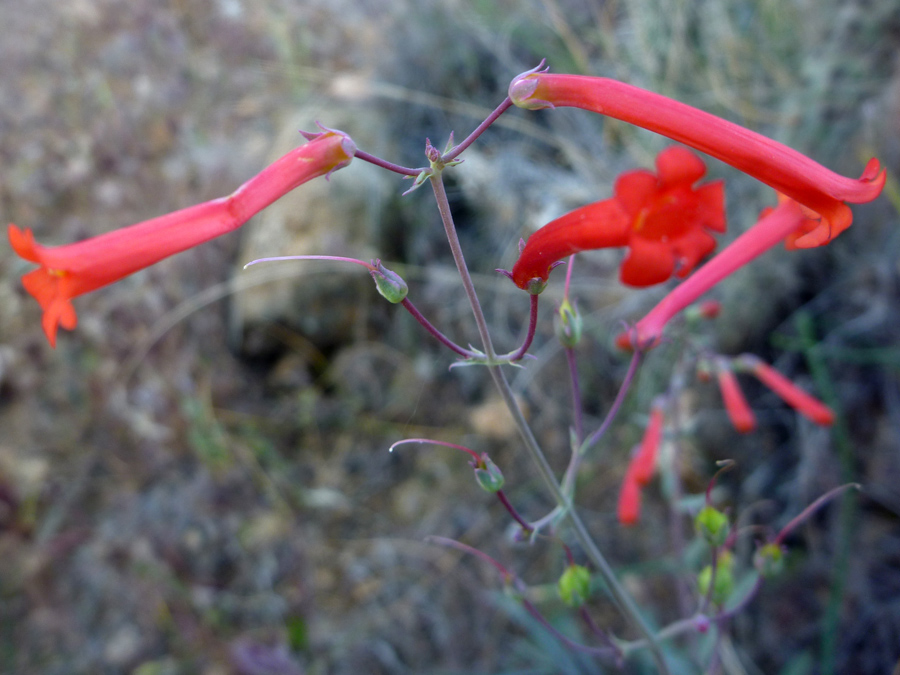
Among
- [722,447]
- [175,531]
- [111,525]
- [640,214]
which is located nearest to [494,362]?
[640,214]

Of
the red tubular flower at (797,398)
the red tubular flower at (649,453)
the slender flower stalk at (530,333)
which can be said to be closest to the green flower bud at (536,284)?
the slender flower stalk at (530,333)

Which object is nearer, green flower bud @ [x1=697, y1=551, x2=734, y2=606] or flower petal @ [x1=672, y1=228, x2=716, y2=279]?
flower petal @ [x1=672, y1=228, x2=716, y2=279]

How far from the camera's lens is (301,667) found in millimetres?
2449

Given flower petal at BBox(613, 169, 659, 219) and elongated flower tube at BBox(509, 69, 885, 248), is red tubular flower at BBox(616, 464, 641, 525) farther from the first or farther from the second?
flower petal at BBox(613, 169, 659, 219)

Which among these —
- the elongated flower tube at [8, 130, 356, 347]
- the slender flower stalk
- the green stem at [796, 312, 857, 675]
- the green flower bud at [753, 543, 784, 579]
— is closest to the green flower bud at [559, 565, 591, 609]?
the green flower bud at [753, 543, 784, 579]

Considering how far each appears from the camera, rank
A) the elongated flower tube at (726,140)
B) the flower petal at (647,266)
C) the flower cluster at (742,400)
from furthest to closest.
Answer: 1. the flower cluster at (742,400)
2. the elongated flower tube at (726,140)
3. the flower petal at (647,266)

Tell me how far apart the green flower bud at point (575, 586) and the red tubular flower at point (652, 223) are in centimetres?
69

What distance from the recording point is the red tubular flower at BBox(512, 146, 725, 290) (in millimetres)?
839

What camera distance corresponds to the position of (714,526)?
1.25 meters

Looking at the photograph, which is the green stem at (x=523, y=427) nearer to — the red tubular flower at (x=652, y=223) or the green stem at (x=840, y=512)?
the red tubular flower at (x=652, y=223)

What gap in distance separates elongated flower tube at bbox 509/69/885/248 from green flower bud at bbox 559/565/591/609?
786 millimetres

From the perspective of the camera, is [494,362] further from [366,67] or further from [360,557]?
[366,67]

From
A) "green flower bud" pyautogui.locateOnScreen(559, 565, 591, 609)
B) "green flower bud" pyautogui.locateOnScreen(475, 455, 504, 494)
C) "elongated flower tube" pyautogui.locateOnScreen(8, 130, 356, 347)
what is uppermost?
"elongated flower tube" pyautogui.locateOnScreen(8, 130, 356, 347)

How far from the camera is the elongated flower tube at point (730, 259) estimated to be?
1205 millimetres
